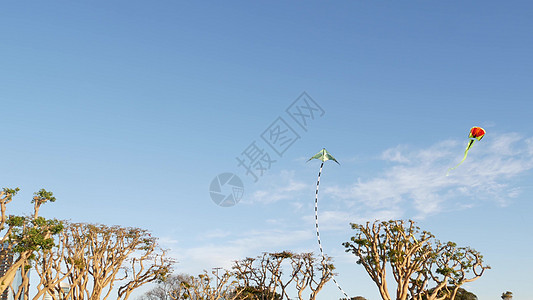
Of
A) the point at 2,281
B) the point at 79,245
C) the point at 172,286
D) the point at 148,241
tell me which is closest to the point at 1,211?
the point at 2,281

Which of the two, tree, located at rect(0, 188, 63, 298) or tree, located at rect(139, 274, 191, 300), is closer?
tree, located at rect(0, 188, 63, 298)

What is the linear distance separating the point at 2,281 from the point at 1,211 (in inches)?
114

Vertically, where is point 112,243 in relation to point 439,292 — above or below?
above

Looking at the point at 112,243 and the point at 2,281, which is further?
the point at 112,243

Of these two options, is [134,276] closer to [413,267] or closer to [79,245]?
[79,245]

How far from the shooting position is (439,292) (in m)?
31.0

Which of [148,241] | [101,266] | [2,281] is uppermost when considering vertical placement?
[148,241]

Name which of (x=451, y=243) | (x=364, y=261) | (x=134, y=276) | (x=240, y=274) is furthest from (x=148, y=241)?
(x=451, y=243)

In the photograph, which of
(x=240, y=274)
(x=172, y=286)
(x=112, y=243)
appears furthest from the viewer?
(x=172, y=286)

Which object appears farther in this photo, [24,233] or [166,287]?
[166,287]

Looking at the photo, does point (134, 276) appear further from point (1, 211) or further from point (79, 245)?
point (1, 211)

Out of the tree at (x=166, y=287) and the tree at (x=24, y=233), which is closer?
the tree at (x=24, y=233)

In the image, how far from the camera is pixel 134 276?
2839 cm

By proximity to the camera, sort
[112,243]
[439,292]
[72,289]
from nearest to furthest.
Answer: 1. [72,289]
2. [112,243]
3. [439,292]
